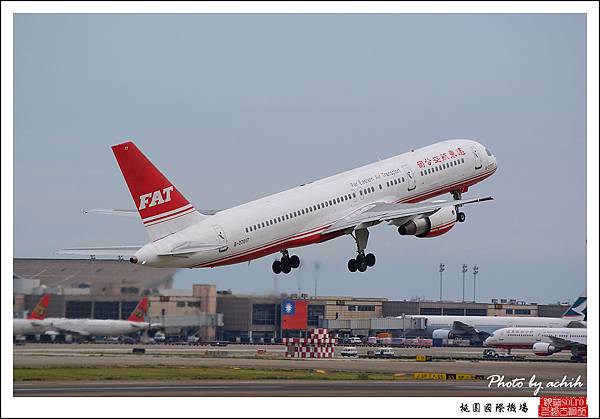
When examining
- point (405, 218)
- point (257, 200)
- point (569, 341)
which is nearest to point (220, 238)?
point (257, 200)

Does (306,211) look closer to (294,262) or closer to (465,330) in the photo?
(294,262)

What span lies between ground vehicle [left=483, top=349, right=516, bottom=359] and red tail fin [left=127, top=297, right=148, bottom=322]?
1596 inches

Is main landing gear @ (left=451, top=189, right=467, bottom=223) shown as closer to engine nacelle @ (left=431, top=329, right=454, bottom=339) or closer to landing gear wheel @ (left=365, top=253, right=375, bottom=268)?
landing gear wheel @ (left=365, top=253, right=375, bottom=268)

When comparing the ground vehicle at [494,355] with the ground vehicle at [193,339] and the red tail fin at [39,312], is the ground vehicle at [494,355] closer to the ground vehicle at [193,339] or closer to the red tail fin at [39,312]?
the ground vehicle at [193,339]

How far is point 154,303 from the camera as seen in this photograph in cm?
5816

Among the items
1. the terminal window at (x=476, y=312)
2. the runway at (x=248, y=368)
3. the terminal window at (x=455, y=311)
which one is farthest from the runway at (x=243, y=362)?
the terminal window at (x=455, y=311)

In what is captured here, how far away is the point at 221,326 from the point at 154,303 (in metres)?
5.16

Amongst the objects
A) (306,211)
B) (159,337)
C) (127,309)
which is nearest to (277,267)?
(306,211)

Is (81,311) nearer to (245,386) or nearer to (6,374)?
(6,374)

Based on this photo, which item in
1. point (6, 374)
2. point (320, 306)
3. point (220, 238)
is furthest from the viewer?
point (320, 306)

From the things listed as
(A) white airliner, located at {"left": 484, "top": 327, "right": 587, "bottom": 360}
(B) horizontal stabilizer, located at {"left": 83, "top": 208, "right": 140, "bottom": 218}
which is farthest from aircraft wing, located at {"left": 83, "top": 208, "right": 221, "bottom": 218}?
(A) white airliner, located at {"left": 484, "top": 327, "right": 587, "bottom": 360}

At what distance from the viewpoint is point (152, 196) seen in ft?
215

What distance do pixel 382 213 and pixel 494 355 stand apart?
22.6 metres

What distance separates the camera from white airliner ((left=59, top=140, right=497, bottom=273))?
214 ft
